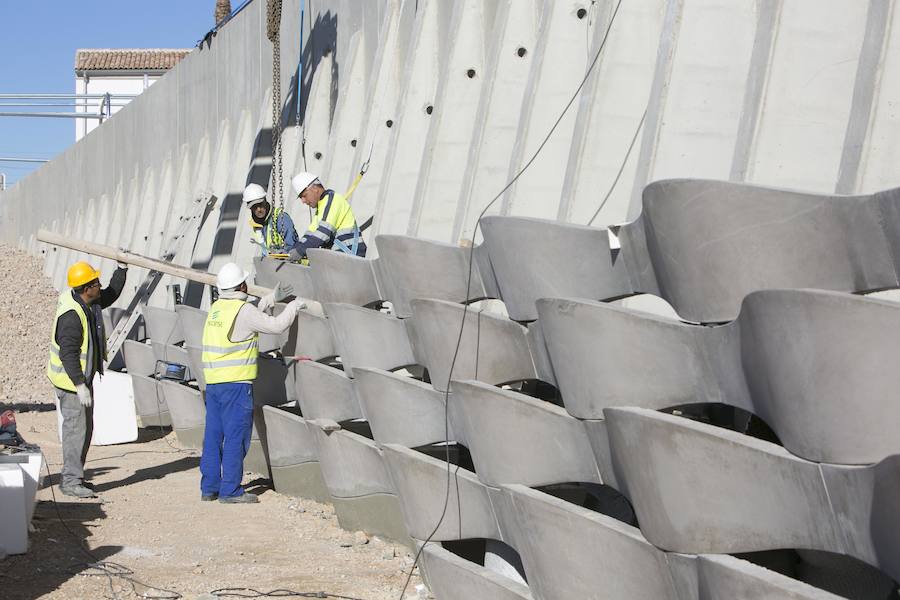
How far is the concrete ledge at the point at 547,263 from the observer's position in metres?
5.20

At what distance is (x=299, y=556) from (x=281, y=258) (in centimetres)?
287

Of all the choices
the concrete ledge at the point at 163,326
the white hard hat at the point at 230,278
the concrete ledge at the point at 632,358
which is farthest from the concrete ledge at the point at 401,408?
the concrete ledge at the point at 163,326

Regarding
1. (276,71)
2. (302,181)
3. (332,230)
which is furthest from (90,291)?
(276,71)

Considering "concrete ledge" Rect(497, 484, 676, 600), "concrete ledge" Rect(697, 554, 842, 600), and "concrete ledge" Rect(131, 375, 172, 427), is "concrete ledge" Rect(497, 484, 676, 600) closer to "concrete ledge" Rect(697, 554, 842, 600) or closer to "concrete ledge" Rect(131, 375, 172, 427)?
"concrete ledge" Rect(697, 554, 842, 600)

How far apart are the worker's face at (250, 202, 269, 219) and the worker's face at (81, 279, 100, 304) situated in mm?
1588

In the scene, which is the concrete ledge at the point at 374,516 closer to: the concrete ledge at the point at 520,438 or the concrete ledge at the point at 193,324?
the concrete ledge at the point at 520,438

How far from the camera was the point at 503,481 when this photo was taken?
5.88 m

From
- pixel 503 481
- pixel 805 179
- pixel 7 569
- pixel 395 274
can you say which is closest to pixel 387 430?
pixel 395 274

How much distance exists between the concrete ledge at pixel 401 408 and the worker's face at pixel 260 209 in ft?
12.1

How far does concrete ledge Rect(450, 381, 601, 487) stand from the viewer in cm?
544

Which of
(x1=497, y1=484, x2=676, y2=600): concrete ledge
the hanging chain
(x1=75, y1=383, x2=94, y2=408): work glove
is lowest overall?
(x1=75, y1=383, x2=94, y2=408): work glove

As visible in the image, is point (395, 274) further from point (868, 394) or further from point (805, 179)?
point (868, 394)

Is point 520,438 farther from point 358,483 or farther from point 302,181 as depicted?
point 302,181

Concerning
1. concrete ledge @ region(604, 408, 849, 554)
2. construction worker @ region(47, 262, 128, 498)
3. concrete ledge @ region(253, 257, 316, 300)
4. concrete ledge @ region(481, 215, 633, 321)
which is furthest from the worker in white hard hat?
concrete ledge @ region(604, 408, 849, 554)
